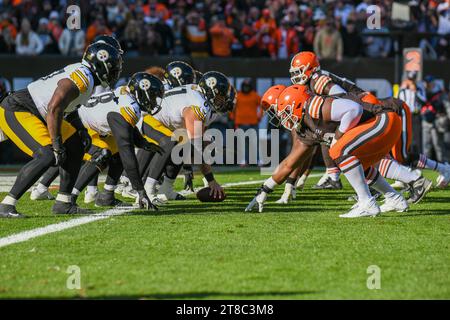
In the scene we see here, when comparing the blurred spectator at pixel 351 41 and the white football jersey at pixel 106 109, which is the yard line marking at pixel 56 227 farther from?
the blurred spectator at pixel 351 41

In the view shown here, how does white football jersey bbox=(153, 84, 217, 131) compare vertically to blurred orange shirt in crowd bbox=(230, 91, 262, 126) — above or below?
above

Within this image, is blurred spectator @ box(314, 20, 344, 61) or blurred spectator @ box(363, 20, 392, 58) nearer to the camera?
blurred spectator @ box(314, 20, 344, 61)

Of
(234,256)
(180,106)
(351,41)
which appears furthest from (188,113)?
(351,41)

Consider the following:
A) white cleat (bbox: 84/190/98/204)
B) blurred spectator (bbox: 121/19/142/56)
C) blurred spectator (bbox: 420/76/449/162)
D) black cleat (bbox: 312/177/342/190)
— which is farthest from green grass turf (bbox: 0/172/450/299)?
blurred spectator (bbox: 121/19/142/56)

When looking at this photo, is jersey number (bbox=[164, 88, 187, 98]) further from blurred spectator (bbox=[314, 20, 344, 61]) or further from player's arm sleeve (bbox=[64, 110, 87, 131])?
blurred spectator (bbox=[314, 20, 344, 61])

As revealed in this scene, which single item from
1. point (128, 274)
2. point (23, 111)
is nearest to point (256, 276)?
point (128, 274)

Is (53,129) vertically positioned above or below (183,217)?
above

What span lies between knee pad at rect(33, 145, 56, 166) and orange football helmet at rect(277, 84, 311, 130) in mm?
2339

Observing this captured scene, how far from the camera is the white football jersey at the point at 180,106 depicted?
10.9 metres

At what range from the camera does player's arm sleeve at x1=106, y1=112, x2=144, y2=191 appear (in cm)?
958

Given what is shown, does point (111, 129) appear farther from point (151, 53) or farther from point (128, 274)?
point (151, 53)

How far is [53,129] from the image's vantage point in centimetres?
869
